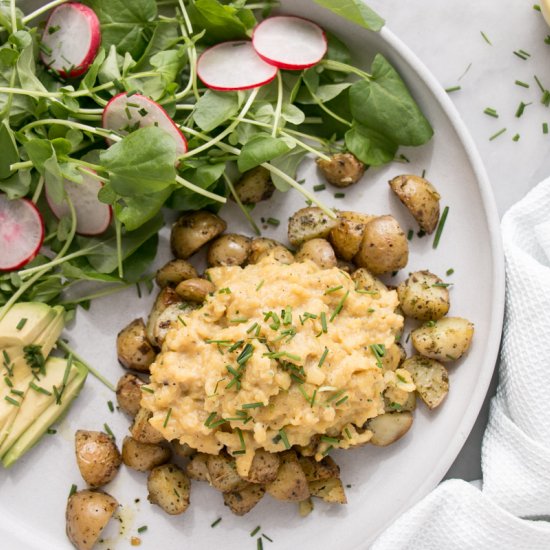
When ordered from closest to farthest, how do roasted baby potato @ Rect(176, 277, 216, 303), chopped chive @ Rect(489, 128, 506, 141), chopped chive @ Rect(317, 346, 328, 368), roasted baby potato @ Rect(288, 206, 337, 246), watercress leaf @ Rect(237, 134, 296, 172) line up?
1. chopped chive @ Rect(317, 346, 328, 368)
2. watercress leaf @ Rect(237, 134, 296, 172)
3. roasted baby potato @ Rect(176, 277, 216, 303)
4. roasted baby potato @ Rect(288, 206, 337, 246)
5. chopped chive @ Rect(489, 128, 506, 141)

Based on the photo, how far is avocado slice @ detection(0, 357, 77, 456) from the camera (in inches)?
112

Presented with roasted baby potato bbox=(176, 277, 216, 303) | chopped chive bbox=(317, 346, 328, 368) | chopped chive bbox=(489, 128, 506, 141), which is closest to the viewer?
chopped chive bbox=(317, 346, 328, 368)

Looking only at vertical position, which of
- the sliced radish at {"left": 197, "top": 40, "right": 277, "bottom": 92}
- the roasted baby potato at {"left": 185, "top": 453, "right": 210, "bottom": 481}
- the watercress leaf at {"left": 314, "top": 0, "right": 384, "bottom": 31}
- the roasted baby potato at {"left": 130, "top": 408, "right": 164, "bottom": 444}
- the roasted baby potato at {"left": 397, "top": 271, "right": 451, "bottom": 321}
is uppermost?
the watercress leaf at {"left": 314, "top": 0, "right": 384, "bottom": 31}

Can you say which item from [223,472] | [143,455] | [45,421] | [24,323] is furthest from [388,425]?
[24,323]

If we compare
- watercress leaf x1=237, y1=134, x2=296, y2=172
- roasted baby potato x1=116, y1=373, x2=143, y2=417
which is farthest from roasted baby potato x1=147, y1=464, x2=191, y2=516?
watercress leaf x1=237, y1=134, x2=296, y2=172

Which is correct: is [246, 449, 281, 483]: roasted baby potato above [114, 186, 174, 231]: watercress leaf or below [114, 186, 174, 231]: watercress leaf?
below

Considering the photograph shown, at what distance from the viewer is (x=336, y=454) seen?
2.97m

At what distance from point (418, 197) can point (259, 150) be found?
0.63 meters

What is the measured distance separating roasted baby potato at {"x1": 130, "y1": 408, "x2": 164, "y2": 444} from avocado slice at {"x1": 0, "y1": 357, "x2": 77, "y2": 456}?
0.31 metres

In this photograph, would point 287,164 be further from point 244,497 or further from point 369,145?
point 244,497

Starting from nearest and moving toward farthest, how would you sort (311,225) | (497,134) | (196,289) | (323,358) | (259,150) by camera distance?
1. (323,358)
2. (259,150)
3. (196,289)
4. (311,225)
5. (497,134)

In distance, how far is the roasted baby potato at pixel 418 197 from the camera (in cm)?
289

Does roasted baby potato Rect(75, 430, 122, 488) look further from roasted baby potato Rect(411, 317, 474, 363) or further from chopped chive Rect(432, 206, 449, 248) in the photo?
chopped chive Rect(432, 206, 449, 248)

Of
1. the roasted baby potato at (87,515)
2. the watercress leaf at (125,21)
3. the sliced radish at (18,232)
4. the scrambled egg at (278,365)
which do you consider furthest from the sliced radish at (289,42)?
the roasted baby potato at (87,515)
